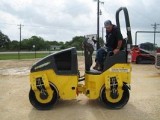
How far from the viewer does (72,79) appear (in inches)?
322

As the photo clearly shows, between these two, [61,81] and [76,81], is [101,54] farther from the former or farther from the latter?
[61,81]

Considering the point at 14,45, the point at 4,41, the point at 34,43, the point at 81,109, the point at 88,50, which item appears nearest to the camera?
the point at 81,109

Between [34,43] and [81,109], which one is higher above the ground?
[34,43]

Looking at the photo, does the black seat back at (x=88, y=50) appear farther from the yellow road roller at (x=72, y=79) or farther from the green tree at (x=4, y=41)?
the green tree at (x=4, y=41)

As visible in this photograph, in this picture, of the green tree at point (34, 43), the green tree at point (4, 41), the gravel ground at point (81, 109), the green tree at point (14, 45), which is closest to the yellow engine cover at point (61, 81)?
the gravel ground at point (81, 109)

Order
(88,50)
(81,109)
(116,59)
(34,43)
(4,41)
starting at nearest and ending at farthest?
(81,109)
(116,59)
(88,50)
(4,41)
(34,43)

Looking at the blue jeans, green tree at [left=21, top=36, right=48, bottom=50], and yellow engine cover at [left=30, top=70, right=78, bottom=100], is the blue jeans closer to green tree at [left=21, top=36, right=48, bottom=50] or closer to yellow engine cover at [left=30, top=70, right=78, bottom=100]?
yellow engine cover at [left=30, top=70, right=78, bottom=100]

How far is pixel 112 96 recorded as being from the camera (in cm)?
823

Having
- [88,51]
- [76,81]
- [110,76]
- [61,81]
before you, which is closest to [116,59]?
[110,76]

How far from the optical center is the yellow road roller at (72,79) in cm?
816

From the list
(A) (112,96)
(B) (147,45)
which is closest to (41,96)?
(A) (112,96)

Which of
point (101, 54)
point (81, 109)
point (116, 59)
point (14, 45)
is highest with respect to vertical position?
point (14, 45)

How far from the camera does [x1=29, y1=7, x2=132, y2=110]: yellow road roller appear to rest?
816 cm

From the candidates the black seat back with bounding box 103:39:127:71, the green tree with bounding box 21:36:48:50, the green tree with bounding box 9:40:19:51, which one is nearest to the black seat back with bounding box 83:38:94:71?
the black seat back with bounding box 103:39:127:71
